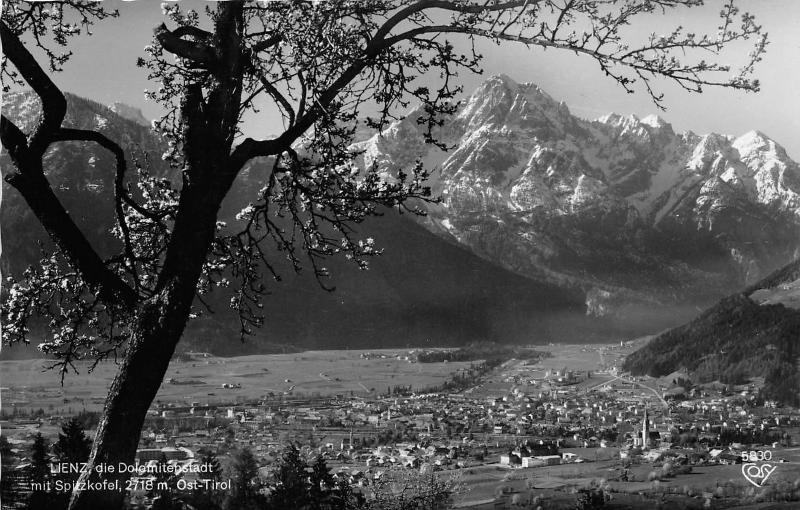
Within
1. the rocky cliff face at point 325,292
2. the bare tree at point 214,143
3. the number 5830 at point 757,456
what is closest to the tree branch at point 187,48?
the bare tree at point 214,143

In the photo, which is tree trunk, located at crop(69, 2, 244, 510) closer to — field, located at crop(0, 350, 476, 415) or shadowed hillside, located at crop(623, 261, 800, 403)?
field, located at crop(0, 350, 476, 415)

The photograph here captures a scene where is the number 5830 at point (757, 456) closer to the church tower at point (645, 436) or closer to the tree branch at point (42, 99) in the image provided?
the church tower at point (645, 436)

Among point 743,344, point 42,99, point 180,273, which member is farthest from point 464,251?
point 42,99

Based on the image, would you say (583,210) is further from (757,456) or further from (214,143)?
(214,143)

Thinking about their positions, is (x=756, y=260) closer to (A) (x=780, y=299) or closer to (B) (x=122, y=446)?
(A) (x=780, y=299)

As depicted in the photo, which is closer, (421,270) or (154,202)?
(154,202)

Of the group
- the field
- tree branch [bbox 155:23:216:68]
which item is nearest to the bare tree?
tree branch [bbox 155:23:216:68]

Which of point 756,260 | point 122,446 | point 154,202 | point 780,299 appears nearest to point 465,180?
point 756,260
